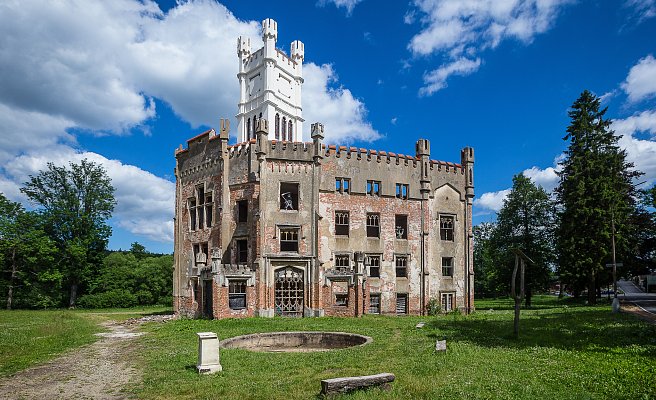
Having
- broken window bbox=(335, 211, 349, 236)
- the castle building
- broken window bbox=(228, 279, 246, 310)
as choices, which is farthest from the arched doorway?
broken window bbox=(335, 211, 349, 236)

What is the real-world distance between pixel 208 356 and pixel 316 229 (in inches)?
704

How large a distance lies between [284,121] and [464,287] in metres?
38.0

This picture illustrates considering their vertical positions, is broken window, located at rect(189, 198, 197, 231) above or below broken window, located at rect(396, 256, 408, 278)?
above

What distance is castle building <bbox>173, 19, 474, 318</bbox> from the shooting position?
91.1ft

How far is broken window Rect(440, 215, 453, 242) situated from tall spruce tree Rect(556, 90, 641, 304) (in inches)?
382

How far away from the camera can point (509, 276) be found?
38781mm

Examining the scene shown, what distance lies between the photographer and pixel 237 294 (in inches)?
1043

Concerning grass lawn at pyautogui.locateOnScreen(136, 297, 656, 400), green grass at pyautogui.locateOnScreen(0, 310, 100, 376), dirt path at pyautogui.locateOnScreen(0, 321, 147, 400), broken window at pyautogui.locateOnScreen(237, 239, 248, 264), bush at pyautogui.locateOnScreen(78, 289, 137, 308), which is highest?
broken window at pyautogui.locateOnScreen(237, 239, 248, 264)

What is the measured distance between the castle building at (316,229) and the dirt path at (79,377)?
1005 cm

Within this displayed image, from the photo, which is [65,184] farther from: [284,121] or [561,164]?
[561,164]

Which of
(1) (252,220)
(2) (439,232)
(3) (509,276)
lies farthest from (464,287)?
(1) (252,220)

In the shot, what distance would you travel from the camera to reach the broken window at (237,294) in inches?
1035

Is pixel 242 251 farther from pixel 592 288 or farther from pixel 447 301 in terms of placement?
pixel 592 288

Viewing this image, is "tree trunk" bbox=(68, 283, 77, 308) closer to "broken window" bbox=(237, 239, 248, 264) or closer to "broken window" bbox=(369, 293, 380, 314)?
"broken window" bbox=(237, 239, 248, 264)
